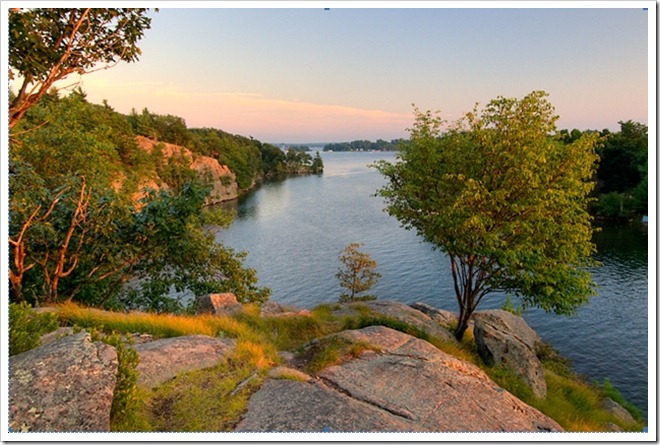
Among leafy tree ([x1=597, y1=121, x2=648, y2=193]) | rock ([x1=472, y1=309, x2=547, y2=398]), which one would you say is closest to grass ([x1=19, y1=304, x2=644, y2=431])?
rock ([x1=472, y1=309, x2=547, y2=398])

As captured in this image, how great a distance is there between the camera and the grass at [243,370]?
22.5ft

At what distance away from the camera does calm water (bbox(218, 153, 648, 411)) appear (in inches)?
1087

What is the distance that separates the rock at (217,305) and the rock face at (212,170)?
260 ft

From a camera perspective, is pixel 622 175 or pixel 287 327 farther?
pixel 622 175

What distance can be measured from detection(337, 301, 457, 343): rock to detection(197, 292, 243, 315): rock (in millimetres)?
6167

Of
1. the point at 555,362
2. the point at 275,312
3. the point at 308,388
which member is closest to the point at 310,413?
the point at 308,388

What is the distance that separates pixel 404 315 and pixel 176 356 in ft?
44.6

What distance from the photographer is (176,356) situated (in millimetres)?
8930

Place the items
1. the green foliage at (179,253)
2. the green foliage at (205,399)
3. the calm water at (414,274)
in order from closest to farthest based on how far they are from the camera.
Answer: the green foliage at (205,399)
the green foliage at (179,253)
the calm water at (414,274)

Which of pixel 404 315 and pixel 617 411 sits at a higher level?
pixel 404 315

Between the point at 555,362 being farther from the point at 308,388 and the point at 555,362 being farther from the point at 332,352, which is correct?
the point at 308,388

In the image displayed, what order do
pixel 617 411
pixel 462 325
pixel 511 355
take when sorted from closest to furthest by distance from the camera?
pixel 511 355
pixel 617 411
pixel 462 325

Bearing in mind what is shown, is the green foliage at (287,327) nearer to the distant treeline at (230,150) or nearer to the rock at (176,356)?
the rock at (176,356)

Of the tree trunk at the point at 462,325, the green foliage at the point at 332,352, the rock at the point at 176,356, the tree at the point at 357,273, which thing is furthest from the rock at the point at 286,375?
the tree at the point at 357,273
